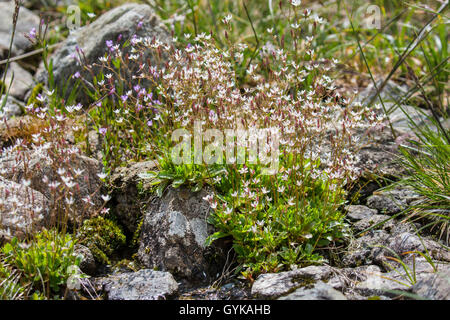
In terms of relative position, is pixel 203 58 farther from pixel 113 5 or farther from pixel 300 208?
pixel 113 5

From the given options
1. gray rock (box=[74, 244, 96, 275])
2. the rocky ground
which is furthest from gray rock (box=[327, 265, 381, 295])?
gray rock (box=[74, 244, 96, 275])

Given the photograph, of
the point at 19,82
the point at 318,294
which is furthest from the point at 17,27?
the point at 318,294

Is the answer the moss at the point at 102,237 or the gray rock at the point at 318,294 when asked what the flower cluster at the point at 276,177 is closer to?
the gray rock at the point at 318,294

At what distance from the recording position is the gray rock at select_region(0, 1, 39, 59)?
646 cm

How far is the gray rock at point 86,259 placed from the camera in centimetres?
346

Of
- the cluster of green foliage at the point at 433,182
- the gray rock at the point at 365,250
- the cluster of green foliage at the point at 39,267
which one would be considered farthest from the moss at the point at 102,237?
the cluster of green foliage at the point at 433,182

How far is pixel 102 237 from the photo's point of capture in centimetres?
381

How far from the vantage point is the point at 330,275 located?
325cm

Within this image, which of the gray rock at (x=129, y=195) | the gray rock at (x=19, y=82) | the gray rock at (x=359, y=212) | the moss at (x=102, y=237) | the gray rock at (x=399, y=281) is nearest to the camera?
the gray rock at (x=399, y=281)

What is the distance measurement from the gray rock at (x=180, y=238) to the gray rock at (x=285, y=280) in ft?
1.63

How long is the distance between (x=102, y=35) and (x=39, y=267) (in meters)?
3.09

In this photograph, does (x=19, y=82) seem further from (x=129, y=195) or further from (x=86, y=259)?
(x=86, y=259)

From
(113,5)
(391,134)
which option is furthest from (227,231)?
(113,5)

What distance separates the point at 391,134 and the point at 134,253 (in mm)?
2943
